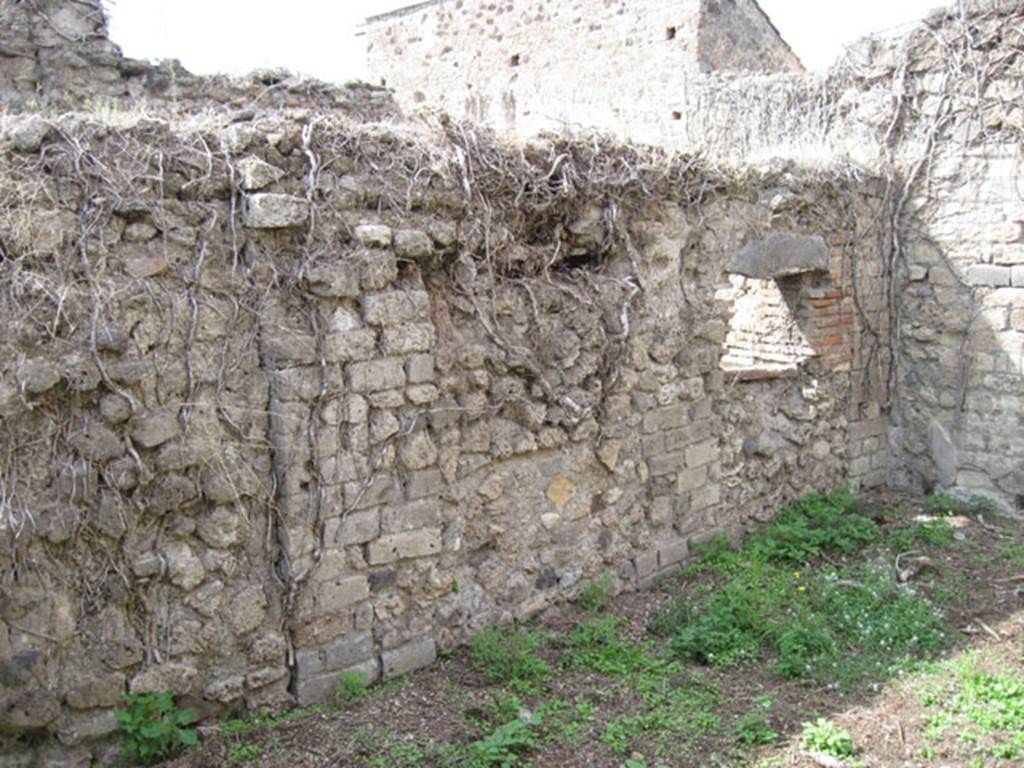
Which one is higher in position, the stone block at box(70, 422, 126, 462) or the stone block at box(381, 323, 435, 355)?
the stone block at box(381, 323, 435, 355)

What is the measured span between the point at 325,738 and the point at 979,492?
213 inches

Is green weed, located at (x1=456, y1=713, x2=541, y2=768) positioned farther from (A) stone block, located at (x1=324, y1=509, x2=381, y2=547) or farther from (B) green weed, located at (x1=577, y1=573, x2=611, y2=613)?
(B) green weed, located at (x1=577, y1=573, x2=611, y2=613)

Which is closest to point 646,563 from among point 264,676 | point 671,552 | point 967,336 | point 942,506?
point 671,552

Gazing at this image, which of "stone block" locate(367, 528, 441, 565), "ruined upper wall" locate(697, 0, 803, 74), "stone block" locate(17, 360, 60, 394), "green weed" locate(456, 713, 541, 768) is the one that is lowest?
"green weed" locate(456, 713, 541, 768)

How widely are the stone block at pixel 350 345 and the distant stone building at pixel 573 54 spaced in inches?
258

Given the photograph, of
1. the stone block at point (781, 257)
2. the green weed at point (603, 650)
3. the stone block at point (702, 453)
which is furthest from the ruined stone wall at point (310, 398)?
the stone block at point (781, 257)

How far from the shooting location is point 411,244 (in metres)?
4.30

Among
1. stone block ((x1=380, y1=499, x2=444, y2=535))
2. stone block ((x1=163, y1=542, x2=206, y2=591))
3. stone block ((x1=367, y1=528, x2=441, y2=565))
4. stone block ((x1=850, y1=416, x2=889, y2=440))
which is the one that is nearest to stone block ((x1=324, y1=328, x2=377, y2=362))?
stone block ((x1=380, y1=499, x2=444, y2=535))

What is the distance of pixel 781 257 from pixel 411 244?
3274mm

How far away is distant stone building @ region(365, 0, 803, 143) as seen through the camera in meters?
11.0

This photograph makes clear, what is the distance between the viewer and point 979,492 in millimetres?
7117

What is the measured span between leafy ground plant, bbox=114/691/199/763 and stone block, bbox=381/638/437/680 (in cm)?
93

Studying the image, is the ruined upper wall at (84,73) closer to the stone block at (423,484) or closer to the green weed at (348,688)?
the stone block at (423,484)

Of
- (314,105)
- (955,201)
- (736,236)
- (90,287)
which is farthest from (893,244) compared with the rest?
(90,287)
